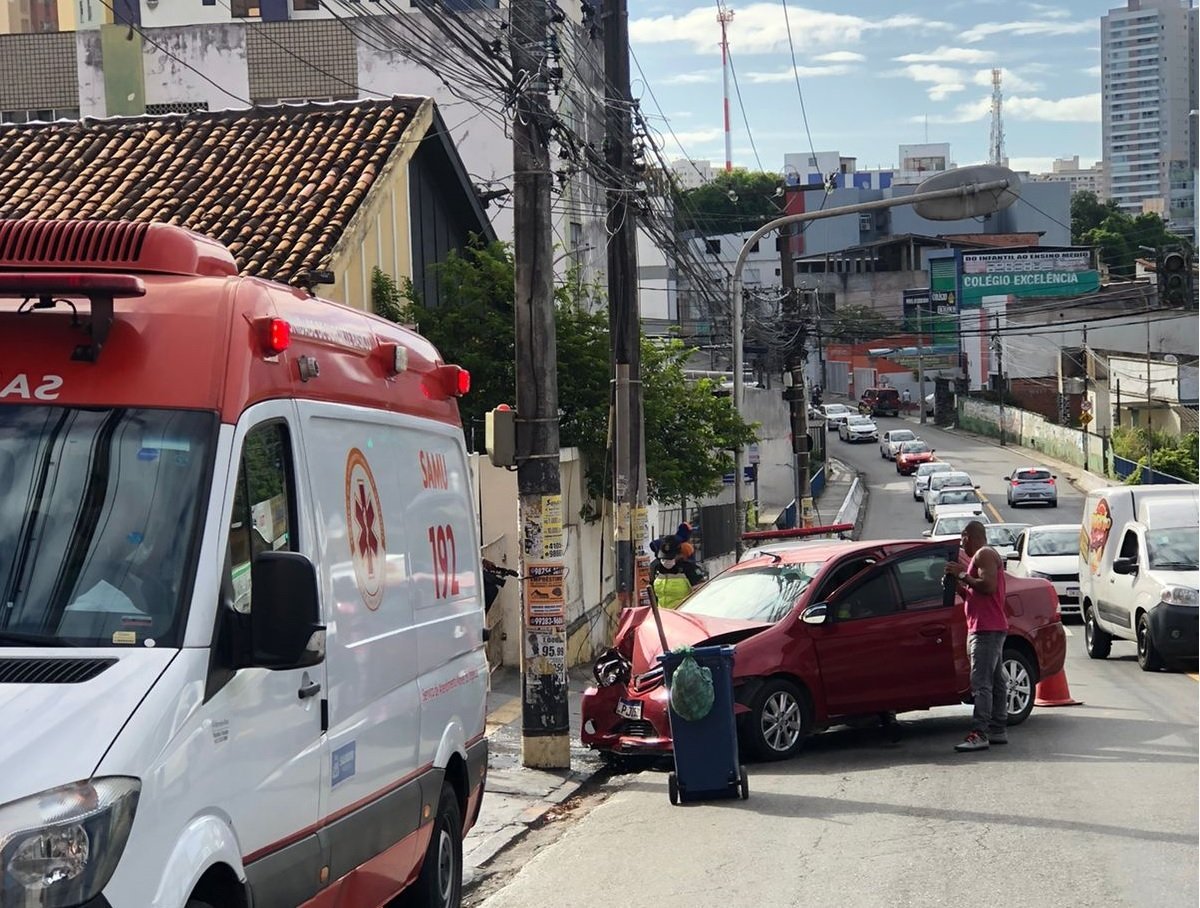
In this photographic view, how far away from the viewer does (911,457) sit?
69562 mm

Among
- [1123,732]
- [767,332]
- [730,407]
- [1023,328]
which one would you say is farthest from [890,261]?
[1123,732]

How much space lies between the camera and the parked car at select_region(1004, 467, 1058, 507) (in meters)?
53.3

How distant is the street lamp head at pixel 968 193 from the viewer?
63.3 feet

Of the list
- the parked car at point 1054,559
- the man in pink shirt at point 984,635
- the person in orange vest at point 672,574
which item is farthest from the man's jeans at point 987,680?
the parked car at point 1054,559

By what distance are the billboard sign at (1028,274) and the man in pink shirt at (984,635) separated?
7235cm

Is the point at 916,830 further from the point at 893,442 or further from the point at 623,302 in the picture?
the point at 893,442

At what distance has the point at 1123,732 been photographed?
511 inches

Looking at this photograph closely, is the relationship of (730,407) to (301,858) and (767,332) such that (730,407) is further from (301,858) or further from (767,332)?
(301,858)

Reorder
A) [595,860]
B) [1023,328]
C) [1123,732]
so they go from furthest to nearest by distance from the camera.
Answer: [1023,328] < [1123,732] < [595,860]

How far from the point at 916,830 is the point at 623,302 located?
9455 mm

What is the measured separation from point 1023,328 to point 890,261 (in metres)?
25.9

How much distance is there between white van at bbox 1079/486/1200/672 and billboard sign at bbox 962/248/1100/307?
6387 cm

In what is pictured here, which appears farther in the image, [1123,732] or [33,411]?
[1123,732]

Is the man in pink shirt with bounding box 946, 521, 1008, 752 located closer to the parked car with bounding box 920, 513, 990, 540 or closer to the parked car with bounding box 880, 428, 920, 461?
the parked car with bounding box 920, 513, 990, 540
